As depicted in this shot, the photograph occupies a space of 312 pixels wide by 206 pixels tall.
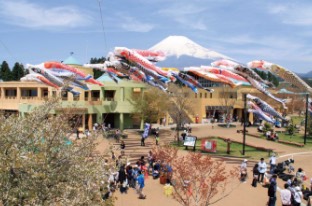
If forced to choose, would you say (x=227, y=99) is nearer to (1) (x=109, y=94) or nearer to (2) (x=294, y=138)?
(2) (x=294, y=138)

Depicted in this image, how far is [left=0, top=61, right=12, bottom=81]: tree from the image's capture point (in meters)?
72.1

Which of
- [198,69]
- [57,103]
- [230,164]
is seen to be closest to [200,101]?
[198,69]

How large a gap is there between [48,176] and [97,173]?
3.59 ft

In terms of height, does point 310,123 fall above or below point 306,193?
above

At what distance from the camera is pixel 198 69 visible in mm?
30203

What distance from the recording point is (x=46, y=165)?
714 cm

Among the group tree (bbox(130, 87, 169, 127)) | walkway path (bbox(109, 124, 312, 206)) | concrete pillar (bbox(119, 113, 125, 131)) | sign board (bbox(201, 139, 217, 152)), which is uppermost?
tree (bbox(130, 87, 169, 127))

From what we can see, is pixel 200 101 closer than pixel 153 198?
No

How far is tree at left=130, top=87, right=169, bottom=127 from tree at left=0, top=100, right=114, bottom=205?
3190 cm

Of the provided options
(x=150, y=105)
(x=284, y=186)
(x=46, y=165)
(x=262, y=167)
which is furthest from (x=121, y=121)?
(x=46, y=165)

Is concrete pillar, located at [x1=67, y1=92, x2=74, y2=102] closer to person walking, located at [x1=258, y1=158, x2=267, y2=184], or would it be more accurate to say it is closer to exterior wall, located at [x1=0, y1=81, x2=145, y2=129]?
exterior wall, located at [x1=0, y1=81, x2=145, y2=129]

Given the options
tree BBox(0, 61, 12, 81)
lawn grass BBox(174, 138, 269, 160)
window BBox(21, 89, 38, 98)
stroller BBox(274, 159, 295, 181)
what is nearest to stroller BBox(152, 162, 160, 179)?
stroller BBox(274, 159, 295, 181)

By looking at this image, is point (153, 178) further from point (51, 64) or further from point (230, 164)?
point (51, 64)

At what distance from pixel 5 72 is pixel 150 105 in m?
43.2
